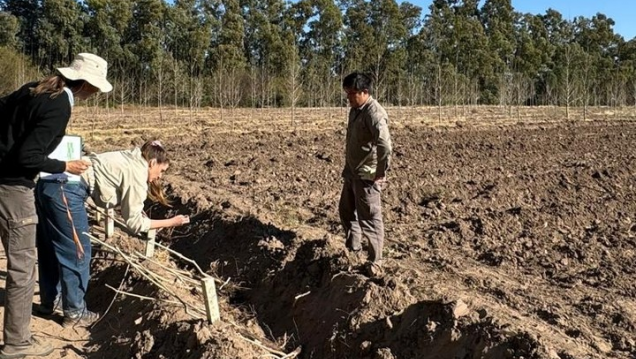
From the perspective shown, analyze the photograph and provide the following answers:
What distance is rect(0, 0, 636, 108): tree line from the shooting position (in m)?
40.6

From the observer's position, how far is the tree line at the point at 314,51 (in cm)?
4056

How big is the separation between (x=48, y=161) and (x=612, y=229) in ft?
19.5

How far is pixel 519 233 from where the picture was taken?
6.69 meters

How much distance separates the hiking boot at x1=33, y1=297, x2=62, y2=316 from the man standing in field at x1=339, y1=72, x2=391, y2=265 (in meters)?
2.51

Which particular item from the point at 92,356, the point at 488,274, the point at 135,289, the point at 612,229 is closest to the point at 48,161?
the point at 92,356

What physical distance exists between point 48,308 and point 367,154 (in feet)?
9.28

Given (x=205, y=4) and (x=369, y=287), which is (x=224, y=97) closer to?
(x=205, y=4)

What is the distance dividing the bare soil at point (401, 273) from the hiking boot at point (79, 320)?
58mm

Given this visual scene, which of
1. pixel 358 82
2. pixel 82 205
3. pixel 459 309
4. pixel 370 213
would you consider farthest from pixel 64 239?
pixel 459 309

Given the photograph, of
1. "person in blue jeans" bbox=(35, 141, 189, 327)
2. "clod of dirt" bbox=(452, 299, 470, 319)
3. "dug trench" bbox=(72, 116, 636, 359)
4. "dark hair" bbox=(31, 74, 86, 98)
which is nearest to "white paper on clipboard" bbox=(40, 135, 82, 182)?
"person in blue jeans" bbox=(35, 141, 189, 327)

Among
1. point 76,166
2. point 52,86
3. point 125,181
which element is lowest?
point 125,181

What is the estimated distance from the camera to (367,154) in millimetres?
5188

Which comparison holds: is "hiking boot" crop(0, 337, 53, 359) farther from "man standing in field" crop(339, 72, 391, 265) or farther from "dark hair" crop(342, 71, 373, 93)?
"dark hair" crop(342, 71, 373, 93)

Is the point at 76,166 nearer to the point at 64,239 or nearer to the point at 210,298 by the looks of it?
the point at 64,239
